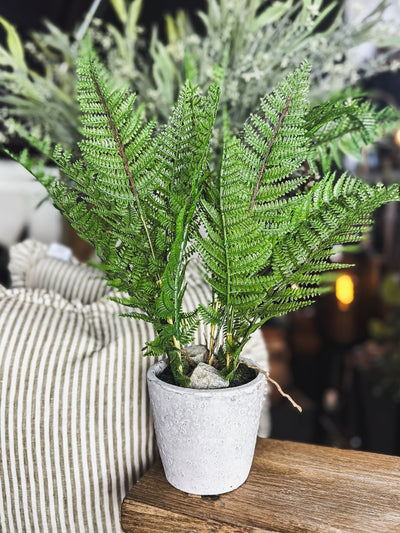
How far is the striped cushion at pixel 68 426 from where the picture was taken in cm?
75

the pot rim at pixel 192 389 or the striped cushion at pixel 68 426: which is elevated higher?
the pot rim at pixel 192 389

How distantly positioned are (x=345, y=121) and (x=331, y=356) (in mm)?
1928

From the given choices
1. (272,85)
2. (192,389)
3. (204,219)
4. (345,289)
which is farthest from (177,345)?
(345,289)

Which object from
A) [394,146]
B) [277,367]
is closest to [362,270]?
[277,367]

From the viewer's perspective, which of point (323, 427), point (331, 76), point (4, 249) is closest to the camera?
point (331, 76)

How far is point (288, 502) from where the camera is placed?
0.65 m

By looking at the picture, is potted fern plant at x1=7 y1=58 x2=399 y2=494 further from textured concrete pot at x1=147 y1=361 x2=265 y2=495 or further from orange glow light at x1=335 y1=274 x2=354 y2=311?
orange glow light at x1=335 y1=274 x2=354 y2=311

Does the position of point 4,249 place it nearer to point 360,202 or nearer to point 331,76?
point 331,76

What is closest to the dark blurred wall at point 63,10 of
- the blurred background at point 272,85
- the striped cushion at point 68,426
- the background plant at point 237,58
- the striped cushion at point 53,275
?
the blurred background at point 272,85

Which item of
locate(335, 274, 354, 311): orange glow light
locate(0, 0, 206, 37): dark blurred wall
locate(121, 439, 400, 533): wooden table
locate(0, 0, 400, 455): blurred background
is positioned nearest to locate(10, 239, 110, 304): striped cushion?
locate(0, 0, 400, 455): blurred background

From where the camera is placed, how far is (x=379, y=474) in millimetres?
717

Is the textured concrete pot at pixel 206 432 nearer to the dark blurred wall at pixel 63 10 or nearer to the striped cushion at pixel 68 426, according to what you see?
the striped cushion at pixel 68 426

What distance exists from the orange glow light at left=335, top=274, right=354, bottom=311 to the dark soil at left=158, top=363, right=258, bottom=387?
149 cm

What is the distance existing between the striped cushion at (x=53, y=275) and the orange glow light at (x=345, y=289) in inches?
53.0
